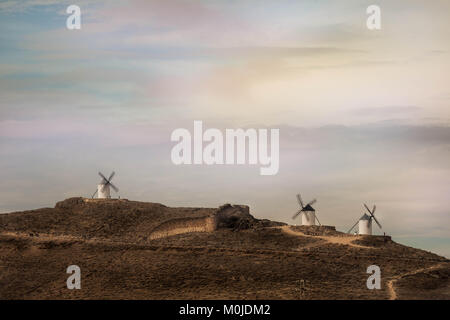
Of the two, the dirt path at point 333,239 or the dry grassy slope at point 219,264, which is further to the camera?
the dirt path at point 333,239

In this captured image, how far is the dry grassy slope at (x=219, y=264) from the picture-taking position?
67.9 m

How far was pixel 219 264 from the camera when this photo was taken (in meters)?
71.8

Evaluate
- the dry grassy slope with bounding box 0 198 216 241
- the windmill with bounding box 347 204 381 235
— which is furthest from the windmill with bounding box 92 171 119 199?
the windmill with bounding box 347 204 381 235

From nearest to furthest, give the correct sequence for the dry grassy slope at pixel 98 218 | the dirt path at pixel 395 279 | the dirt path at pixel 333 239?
the dirt path at pixel 395 279, the dirt path at pixel 333 239, the dry grassy slope at pixel 98 218

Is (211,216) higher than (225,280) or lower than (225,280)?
higher

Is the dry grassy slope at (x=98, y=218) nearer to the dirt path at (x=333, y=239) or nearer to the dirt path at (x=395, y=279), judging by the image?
the dirt path at (x=333, y=239)

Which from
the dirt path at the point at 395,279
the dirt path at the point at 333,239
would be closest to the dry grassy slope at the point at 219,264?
the dirt path at the point at 333,239

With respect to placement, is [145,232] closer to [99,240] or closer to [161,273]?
[99,240]

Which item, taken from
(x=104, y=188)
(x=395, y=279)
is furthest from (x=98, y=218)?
(x=395, y=279)

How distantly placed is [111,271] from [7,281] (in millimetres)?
9106

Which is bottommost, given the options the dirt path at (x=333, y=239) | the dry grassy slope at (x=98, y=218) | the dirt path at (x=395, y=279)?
the dirt path at (x=395, y=279)
